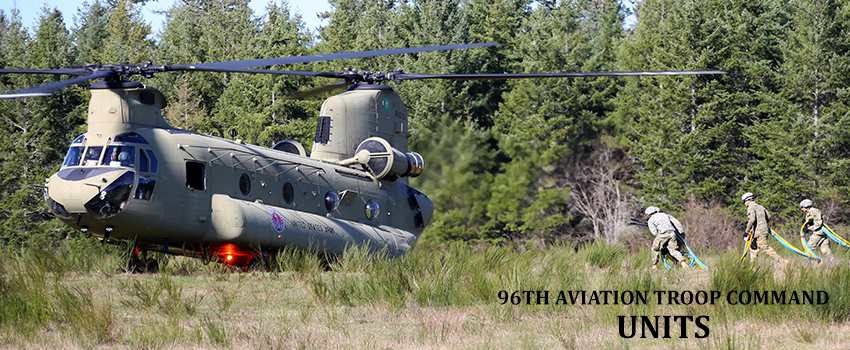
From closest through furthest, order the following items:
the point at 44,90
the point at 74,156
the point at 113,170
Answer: the point at 44,90 < the point at 113,170 < the point at 74,156

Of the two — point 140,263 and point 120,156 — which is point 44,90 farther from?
point 140,263

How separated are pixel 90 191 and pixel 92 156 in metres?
0.85

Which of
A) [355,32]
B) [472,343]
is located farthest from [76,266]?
[355,32]

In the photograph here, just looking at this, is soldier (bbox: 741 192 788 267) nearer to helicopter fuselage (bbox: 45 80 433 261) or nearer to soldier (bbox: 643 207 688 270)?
soldier (bbox: 643 207 688 270)

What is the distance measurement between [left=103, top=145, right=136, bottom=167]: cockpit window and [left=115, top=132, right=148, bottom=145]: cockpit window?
0.19m

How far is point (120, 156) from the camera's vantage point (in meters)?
13.8

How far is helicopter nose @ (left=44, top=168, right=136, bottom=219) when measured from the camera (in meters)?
13.3

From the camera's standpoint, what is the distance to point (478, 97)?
42750 millimetres

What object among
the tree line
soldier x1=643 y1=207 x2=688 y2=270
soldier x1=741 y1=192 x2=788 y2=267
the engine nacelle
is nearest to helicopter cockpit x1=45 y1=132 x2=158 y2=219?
the engine nacelle

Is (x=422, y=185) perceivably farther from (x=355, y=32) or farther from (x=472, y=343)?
(x=355, y=32)

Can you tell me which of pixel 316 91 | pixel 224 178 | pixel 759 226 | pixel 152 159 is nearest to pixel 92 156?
pixel 152 159

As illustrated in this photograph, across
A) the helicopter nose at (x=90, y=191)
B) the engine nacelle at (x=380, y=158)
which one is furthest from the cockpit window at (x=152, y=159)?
the engine nacelle at (x=380, y=158)

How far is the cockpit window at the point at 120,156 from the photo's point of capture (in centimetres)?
1379

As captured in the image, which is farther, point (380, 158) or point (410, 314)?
point (380, 158)
